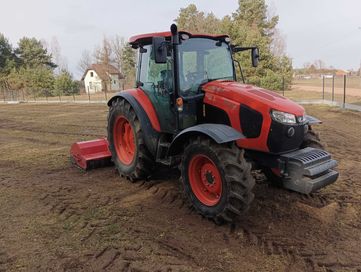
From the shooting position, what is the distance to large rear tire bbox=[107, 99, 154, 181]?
225 inches

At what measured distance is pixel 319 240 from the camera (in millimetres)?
3961

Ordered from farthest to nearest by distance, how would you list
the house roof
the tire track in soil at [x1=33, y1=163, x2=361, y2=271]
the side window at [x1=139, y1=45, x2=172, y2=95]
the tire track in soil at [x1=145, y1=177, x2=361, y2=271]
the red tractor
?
the house roof
the side window at [x1=139, y1=45, x2=172, y2=95]
the red tractor
the tire track in soil at [x1=33, y1=163, x2=361, y2=271]
the tire track in soil at [x1=145, y1=177, x2=361, y2=271]

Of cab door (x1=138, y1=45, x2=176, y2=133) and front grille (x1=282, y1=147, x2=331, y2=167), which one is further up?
cab door (x1=138, y1=45, x2=176, y2=133)

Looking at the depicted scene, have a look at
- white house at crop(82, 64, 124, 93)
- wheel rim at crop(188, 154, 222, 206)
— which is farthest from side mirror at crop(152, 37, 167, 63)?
white house at crop(82, 64, 124, 93)

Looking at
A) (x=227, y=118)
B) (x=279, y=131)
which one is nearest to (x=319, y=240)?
(x=279, y=131)

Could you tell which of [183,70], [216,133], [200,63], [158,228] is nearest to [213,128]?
[216,133]

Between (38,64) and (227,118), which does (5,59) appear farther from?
(227,118)

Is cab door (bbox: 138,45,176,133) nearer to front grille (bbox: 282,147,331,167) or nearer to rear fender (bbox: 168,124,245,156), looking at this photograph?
rear fender (bbox: 168,124,245,156)

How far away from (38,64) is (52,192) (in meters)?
57.7

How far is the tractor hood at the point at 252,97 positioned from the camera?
4.36 metres

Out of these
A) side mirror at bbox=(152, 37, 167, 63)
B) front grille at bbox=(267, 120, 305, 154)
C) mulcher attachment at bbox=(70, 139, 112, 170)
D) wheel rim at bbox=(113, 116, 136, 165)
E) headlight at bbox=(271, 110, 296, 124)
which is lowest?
mulcher attachment at bbox=(70, 139, 112, 170)

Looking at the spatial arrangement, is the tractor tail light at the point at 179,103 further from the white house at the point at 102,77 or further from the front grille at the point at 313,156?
the white house at the point at 102,77

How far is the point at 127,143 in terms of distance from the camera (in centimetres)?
656

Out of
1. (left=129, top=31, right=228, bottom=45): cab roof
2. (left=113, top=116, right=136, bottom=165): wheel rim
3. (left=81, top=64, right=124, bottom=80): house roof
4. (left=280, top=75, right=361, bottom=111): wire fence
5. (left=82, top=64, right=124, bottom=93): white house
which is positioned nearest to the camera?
(left=129, top=31, right=228, bottom=45): cab roof
